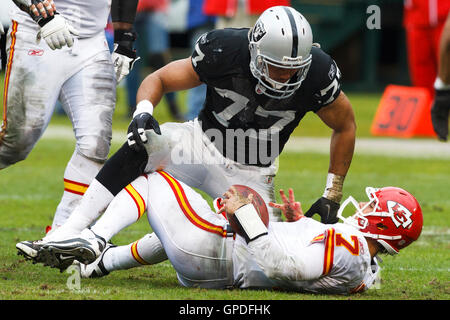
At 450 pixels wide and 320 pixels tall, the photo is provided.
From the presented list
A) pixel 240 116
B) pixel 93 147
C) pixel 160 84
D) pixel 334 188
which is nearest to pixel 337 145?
pixel 334 188

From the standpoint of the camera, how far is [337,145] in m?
4.77

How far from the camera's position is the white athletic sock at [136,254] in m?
4.38

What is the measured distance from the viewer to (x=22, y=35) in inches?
192

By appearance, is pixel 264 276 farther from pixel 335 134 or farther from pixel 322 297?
pixel 335 134

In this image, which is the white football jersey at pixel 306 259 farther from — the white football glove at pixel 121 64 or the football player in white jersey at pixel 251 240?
the white football glove at pixel 121 64

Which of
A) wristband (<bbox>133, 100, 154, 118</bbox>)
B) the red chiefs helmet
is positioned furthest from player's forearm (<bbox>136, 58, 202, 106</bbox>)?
the red chiefs helmet

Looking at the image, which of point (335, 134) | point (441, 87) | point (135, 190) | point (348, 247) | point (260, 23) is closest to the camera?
point (348, 247)

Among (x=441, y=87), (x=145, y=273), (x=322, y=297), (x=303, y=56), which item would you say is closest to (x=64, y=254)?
(x=145, y=273)

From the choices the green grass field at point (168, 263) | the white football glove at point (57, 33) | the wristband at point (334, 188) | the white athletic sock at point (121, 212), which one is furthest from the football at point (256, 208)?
the white football glove at point (57, 33)

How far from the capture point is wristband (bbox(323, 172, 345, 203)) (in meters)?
4.72

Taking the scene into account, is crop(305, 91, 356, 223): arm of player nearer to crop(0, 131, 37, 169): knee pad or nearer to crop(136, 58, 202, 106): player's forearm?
crop(136, 58, 202, 106): player's forearm

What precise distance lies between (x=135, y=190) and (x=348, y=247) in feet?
3.10

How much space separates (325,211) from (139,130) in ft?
3.34

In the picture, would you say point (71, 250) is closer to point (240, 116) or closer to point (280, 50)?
point (240, 116)
